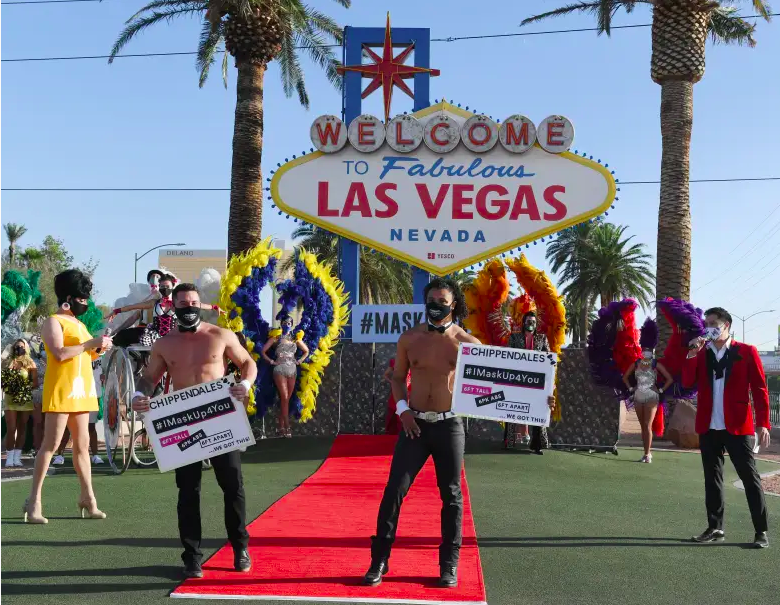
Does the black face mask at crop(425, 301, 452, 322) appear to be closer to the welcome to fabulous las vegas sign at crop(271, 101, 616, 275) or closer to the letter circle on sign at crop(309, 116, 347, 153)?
the welcome to fabulous las vegas sign at crop(271, 101, 616, 275)

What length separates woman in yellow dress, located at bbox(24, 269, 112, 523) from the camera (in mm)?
7555

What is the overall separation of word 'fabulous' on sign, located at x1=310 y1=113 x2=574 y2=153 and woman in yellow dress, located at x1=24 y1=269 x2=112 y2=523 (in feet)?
30.8

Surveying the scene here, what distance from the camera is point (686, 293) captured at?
68.4 ft

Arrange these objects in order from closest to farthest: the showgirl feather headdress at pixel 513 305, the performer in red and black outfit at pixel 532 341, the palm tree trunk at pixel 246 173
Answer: the performer in red and black outfit at pixel 532 341
the showgirl feather headdress at pixel 513 305
the palm tree trunk at pixel 246 173

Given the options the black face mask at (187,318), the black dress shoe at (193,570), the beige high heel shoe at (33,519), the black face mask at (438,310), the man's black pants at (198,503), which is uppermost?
the black face mask at (438,310)

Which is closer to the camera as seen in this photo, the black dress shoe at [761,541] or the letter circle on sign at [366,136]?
the black dress shoe at [761,541]

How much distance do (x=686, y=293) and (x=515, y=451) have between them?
8.33 m

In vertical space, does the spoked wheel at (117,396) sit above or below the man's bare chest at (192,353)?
below

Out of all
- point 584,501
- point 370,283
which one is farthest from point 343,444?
point 370,283

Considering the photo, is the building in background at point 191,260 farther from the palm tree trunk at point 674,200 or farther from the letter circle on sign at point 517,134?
the letter circle on sign at point 517,134

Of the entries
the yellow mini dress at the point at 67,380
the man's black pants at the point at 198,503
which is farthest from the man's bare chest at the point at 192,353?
the yellow mini dress at the point at 67,380

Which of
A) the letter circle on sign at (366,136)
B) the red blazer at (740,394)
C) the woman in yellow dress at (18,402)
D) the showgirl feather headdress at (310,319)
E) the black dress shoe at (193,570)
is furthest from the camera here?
the letter circle on sign at (366,136)

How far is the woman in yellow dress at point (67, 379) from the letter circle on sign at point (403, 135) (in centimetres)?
955

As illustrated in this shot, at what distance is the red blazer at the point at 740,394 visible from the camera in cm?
766
